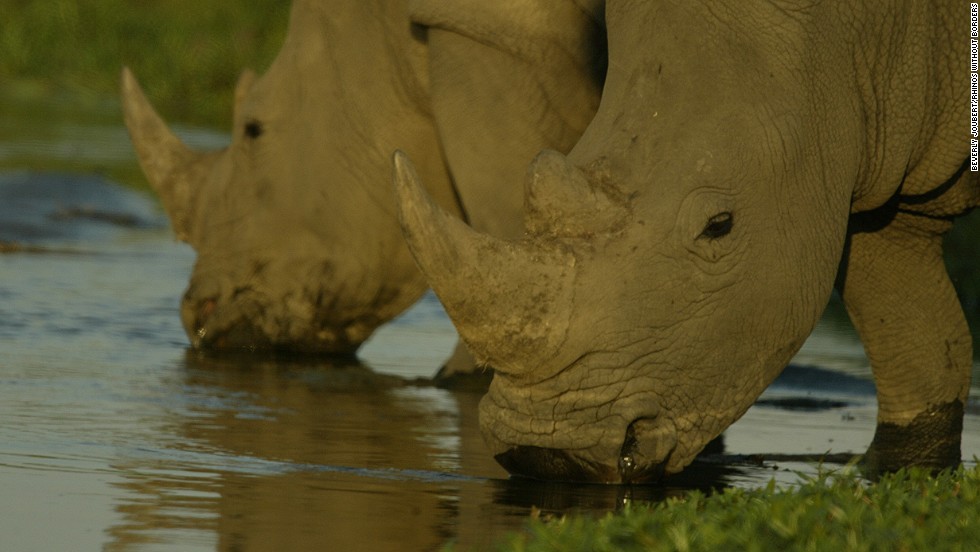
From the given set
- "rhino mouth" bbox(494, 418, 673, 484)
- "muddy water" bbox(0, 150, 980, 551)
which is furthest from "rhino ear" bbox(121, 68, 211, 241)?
"rhino mouth" bbox(494, 418, 673, 484)

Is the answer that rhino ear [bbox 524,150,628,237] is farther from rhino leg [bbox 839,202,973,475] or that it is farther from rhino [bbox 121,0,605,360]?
rhino leg [bbox 839,202,973,475]

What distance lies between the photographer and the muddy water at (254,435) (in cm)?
518

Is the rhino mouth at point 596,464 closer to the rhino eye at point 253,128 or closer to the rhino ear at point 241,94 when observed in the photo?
the rhino eye at point 253,128

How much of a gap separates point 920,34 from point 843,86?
44 cm

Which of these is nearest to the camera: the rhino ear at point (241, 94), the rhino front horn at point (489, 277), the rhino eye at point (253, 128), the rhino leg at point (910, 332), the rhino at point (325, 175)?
the rhino front horn at point (489, 277)

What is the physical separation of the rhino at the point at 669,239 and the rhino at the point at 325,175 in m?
1.26

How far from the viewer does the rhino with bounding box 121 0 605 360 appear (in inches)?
284

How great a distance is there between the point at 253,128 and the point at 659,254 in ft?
12.1

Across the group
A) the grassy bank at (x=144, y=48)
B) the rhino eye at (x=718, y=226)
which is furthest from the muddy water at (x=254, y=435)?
the grassy bank at (x=144, y=48)

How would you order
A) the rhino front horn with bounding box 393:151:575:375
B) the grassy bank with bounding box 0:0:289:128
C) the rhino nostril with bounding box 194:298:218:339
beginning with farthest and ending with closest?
the grassy bank with bounding box 0:0:289:128
the rhino nostril with bounding box 194:298:218:339
the rhino front horn with bounding box 393:151:575:375

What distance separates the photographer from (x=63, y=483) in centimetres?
557

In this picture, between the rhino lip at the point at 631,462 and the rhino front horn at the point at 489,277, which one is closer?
the rhino front horn at the point at 489,277

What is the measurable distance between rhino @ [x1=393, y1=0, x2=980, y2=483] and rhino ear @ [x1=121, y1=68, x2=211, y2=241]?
144 inches

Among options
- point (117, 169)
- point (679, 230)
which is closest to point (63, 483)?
point (679, 230)
